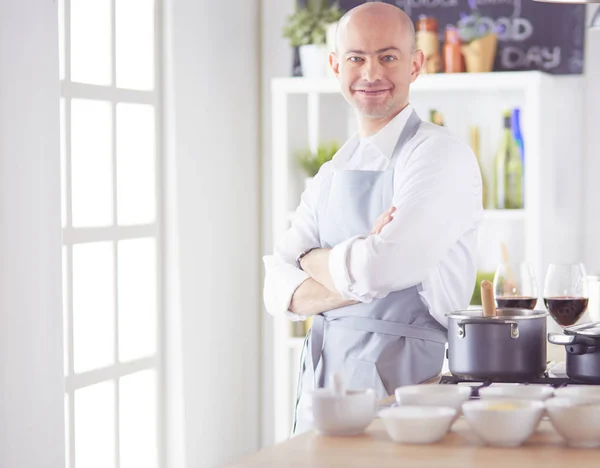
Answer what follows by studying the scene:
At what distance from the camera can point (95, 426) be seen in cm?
398

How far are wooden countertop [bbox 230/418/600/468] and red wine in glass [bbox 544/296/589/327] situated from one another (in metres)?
0.87

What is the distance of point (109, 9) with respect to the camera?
404 cm

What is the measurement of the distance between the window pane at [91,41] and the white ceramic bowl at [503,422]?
2.58m

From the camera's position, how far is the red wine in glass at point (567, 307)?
2.58 meters

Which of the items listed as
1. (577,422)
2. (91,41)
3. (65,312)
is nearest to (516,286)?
(577,422)

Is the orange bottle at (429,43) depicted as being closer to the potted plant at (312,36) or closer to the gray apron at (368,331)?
the potted plant at (312,36)

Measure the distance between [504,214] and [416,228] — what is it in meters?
1.98

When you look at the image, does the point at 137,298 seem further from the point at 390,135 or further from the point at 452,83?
the point at 390,135

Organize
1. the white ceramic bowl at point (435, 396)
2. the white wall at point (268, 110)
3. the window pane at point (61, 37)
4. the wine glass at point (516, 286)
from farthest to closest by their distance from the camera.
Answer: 1. the white wall at point (268, 110)
2. the window pane at point (61, 37)
3. the wine glass at point (516, 286)
4. the white ceramic bowl at point (435, 396)

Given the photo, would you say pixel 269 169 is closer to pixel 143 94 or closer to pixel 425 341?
Result: pixel 143 94

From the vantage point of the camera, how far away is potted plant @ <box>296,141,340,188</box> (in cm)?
472

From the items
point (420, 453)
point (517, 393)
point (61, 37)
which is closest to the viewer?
point (420, 453)

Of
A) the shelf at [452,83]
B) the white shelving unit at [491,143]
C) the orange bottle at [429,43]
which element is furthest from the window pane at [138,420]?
the orange bottle at [429,43]

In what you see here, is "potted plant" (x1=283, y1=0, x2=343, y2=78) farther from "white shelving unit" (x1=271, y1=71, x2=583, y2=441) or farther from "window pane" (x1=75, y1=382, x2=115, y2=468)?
"window pane" (x1=75, y1=382, x2=115, y2=468)
